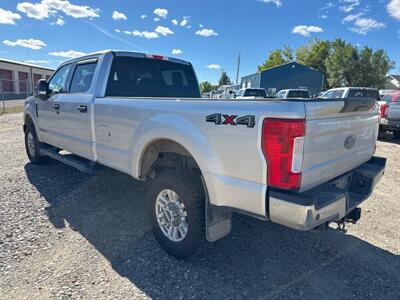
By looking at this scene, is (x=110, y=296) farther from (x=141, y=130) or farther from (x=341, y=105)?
(x=341, y=105)

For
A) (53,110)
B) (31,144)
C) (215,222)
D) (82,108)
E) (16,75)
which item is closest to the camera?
(215,222)

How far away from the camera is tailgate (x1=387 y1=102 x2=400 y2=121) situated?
1045 centimetres

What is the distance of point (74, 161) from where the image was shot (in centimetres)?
451

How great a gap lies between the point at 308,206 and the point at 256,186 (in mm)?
386

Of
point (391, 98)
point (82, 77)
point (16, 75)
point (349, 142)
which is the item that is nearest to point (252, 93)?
point (391, 98)

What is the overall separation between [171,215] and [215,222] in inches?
21.3

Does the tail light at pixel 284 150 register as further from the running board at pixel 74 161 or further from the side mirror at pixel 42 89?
the side mirror at pixel 42 89

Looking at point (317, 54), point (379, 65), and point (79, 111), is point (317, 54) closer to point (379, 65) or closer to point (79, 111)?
point (379, 65)

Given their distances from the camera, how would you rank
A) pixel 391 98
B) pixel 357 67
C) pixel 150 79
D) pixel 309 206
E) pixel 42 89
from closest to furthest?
1. pixel 309 206
2. pixel 150 79
3. pixel 42 89
4. pixel 391 98
5. pixel 357 67

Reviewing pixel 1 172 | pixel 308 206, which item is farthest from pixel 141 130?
pixel 1 172

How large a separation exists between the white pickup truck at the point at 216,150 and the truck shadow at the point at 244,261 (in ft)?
0.94

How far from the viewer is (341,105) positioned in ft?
7.79

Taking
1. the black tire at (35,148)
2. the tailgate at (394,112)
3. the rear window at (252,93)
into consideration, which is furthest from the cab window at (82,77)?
the rear window at (252,93)

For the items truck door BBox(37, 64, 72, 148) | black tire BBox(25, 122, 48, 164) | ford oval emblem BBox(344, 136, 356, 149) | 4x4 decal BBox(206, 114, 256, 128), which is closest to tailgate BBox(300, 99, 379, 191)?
ford oval emblem BBox(344, 136, 356, 149)
